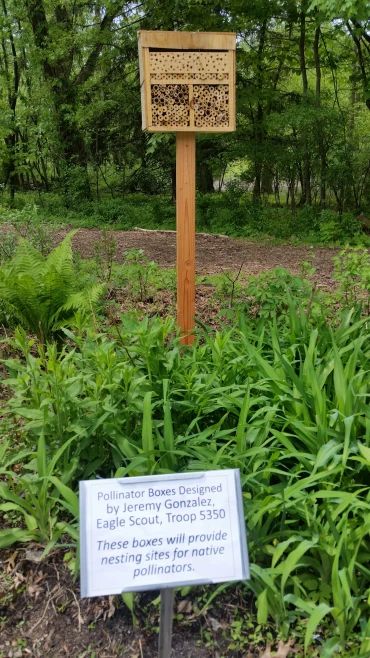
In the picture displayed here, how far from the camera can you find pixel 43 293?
3967 millimetres

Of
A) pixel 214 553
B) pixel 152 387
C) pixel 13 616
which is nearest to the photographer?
pixel 214 553

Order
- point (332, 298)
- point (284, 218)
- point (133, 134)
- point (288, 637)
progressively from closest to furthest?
point (288, 637) → point (332, 298) → point (284, 218) → point (133, 134)

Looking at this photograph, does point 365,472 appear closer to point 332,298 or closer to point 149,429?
point 149,429

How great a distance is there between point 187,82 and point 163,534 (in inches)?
108

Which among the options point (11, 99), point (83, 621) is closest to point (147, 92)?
point (83, 621)

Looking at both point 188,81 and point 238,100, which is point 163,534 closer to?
point 188,81

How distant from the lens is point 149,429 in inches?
86.0

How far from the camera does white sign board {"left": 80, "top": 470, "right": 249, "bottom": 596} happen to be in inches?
56.4

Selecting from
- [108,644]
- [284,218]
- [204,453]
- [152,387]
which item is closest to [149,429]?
[204,453]

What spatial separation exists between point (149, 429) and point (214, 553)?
0.77 metres

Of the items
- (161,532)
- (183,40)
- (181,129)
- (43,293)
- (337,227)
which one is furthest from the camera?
Answer: (337,227)

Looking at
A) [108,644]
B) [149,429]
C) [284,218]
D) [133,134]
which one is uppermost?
[133,134]

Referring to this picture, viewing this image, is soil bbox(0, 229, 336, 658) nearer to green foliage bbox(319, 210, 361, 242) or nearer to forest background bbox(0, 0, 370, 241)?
green foliage bbox(319, 210, 361, 242)

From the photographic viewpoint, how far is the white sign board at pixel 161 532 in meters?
1.43
